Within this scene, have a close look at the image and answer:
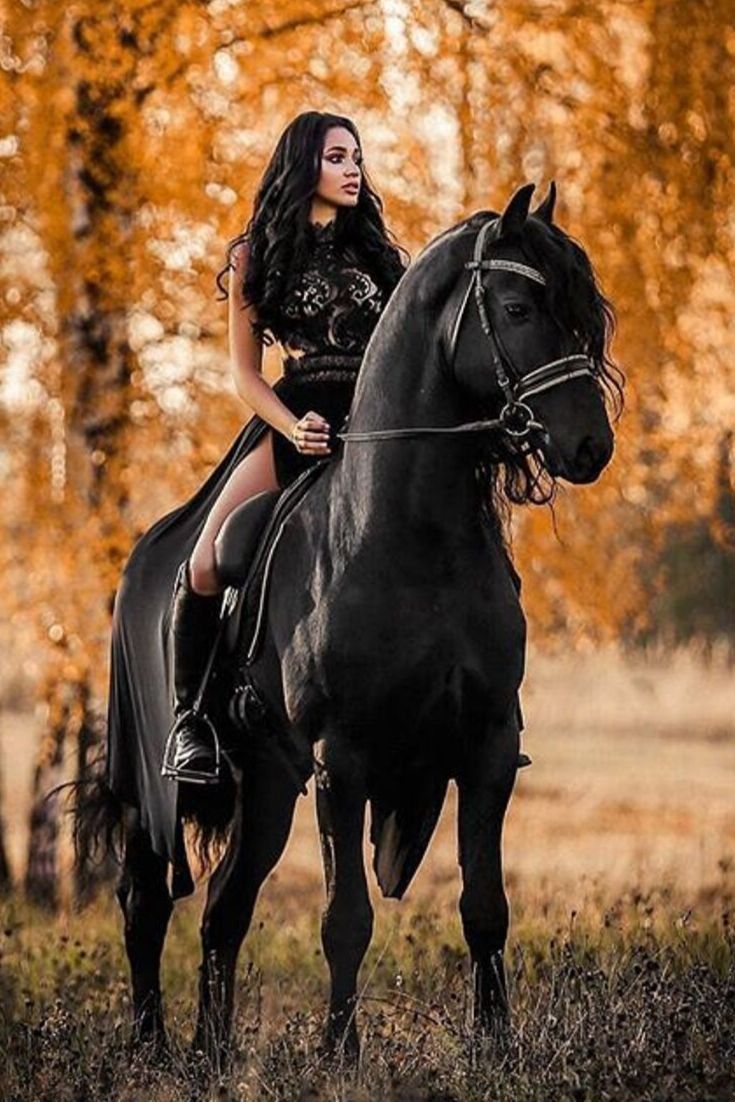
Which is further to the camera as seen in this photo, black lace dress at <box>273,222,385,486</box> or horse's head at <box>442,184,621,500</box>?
black lace dress at <box>273,222,385,486</box>

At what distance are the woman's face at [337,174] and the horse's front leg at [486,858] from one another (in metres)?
1.62

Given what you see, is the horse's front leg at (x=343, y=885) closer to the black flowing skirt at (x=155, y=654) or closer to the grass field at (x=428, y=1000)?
the grass field at (x=428, y=1000)

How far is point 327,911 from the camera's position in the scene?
5977 millimetres

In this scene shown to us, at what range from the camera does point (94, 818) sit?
7723mm

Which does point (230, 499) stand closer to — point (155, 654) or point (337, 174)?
point (155, 654)

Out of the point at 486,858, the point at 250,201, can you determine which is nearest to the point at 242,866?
the point at 486,858

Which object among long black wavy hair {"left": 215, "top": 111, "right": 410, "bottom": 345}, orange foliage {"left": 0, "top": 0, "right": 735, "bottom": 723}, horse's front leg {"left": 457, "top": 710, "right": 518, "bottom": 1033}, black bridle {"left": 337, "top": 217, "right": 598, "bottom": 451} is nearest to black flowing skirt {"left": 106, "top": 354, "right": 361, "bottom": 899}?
long black wavy hair {"left": 215, "top": 111, "right": 410, "bottom": 345}

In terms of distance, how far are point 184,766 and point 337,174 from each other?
1813 millimetres

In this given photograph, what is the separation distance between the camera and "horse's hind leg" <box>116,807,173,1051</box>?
7434 millimetres

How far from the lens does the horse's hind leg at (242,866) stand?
6.91 metres

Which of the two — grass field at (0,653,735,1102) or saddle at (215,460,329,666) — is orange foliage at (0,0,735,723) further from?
saddle at (215,460,329,666)

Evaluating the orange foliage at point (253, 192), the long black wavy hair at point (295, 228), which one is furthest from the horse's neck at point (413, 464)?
the orange foliage at point (253, 192)

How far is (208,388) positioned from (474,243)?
20.3 ft

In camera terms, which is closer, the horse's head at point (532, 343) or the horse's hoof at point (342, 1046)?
the horse's head at point (532, 343)
